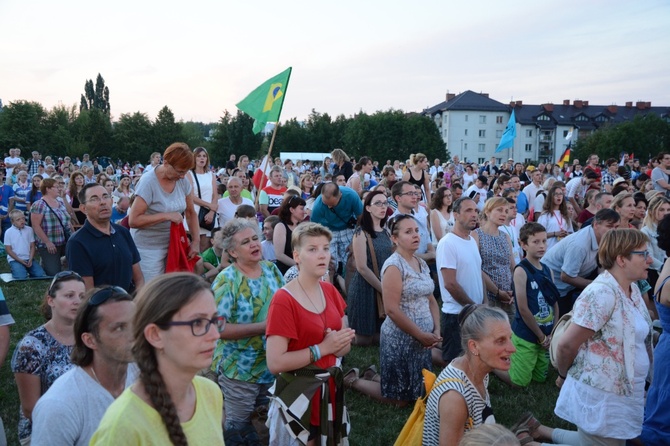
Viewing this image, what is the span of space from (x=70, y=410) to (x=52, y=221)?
30.0ft

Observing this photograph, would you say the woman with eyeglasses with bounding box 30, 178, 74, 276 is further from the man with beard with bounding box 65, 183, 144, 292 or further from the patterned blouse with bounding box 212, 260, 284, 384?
the patterned blouse with bounding box 212, 260, 284, 384

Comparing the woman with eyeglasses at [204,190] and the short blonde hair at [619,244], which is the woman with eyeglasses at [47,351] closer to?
the short blonde hair at [619,244]

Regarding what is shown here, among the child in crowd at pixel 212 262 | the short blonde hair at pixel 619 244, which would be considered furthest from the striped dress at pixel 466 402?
the child in crowd at pixel 212 262

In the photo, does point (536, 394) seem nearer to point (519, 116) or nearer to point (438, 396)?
point (438, 396)

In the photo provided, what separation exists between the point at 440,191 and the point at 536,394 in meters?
3.69

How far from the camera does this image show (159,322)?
2.03m

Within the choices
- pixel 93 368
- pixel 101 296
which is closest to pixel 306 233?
pixel 101 296

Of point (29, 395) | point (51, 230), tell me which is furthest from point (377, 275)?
point (51, 230)

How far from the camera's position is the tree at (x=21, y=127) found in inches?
2176

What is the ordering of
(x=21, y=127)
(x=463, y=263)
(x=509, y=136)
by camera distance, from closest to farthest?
(x=463, y=263) → (x=509, y=136) → (x=21, y=127)

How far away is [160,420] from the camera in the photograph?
196 cm

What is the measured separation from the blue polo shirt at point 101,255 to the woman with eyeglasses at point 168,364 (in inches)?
120

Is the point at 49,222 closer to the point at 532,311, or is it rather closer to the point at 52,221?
the point at 52,221

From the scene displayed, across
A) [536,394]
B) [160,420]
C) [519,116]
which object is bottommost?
[536,394]
